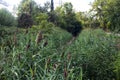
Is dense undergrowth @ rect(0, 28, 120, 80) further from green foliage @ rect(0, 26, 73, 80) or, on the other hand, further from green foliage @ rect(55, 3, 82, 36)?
green foliage @ rect(55, 3, 82, 36)

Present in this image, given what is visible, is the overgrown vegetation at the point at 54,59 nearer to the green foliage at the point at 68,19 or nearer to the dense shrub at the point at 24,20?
the dense shrub at the point at 24,20

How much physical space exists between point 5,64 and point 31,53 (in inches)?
18.1

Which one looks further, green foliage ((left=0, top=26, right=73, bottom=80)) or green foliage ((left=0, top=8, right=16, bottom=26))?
Answer: green foliage ((left=0, top=8, right=16, bottom=26))

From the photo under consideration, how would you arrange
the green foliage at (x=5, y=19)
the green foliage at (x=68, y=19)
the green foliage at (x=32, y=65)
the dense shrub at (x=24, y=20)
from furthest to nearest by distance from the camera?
the green foliage at (x=68, y=19) < the dense shrub at (x=24, y=20) < the green foliage at (x=5, y=19) < the green foliage at (x=32, y=65)

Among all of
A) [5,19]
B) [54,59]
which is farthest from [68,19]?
[54,59]

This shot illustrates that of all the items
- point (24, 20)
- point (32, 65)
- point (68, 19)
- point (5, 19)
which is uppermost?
point (5, 19)

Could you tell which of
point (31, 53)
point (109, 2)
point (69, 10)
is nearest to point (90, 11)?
point (69, 10)

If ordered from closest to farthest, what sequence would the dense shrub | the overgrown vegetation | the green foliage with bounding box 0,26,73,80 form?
the green foliage with bounding box 0,26,73,80
the overgrown vegetation
the dense shrub

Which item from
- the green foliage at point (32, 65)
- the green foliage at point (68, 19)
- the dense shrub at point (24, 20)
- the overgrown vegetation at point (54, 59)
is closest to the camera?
the green foliage at point (32, 65)

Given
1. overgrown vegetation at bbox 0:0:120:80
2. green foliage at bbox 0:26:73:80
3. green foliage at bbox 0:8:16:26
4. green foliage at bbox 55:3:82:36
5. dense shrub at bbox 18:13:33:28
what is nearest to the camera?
green foliage at bbox 0:26:73:80

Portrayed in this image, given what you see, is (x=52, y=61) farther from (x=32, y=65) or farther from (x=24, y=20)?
(x=24, y=20)

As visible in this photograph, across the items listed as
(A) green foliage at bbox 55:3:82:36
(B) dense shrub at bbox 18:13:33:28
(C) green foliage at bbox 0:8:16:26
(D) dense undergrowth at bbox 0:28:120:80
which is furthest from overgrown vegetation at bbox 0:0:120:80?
(A) green foliage at bbox 55:3:82:36

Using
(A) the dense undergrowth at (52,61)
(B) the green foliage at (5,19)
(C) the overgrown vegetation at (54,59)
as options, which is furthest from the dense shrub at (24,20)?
(A) the dense undergrowth at (52,61)

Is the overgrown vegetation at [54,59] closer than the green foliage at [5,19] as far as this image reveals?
Yes
